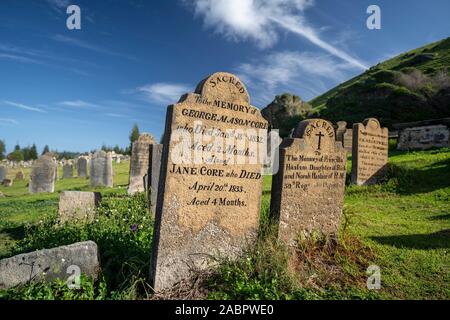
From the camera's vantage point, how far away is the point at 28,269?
13.0 ft

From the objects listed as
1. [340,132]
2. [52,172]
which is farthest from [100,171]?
[340,132]

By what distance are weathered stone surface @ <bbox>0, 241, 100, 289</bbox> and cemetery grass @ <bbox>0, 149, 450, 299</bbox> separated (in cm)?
16

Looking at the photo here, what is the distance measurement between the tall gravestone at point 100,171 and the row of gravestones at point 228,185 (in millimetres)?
13373

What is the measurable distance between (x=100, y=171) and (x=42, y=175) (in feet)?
8.78

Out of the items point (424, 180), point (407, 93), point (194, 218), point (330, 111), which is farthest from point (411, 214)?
point (330, 111)

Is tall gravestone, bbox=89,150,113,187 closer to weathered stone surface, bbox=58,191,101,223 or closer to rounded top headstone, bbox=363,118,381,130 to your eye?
weathered stone surface, bbox=58,191,101,223

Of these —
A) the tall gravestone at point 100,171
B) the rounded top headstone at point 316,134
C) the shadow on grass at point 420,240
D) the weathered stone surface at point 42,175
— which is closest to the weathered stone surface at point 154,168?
the rounded top headstone at point 316,134

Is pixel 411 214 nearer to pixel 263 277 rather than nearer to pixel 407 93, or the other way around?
pixel 263 277

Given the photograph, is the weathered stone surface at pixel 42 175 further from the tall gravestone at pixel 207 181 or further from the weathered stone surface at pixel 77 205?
the tall gravestone at pixel 207 181

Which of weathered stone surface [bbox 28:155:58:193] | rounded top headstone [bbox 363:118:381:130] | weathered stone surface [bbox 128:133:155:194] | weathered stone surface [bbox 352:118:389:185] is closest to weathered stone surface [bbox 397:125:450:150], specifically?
weathered stone surface [bbox 352:118:389:185]

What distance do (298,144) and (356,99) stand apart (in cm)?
3713

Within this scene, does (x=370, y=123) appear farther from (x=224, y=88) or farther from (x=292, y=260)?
(x=224, y=88)

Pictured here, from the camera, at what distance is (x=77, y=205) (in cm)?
768

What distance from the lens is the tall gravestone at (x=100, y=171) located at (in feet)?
55.2
